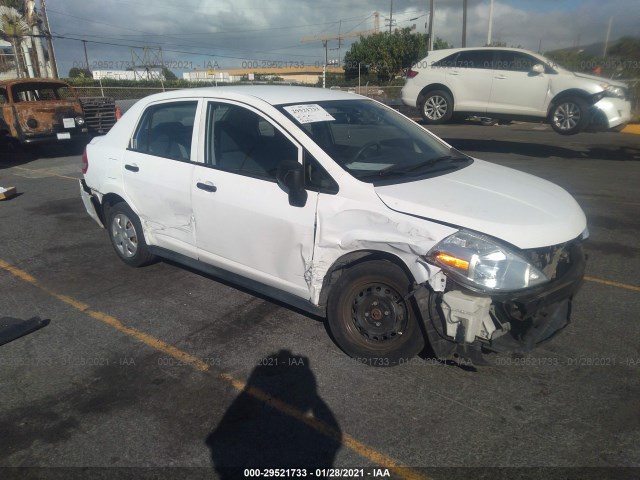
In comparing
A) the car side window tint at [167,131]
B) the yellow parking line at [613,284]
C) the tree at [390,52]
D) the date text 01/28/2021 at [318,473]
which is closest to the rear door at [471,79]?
the yellow parking line at [613,284]

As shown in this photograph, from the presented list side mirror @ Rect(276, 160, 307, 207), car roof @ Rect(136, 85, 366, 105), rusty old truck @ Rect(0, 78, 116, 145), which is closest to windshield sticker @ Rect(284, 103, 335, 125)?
car roof @ Rect(136, 85, 366, 105)

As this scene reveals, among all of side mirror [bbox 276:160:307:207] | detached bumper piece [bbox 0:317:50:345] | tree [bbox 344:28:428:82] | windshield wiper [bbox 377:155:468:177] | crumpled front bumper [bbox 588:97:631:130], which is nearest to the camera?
side mirror [bbox 276:160:307:207]

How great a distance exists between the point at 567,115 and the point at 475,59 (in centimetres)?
227

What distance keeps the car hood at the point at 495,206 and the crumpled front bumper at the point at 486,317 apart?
1.01 ft

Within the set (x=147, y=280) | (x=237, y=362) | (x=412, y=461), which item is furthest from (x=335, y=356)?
(x=147, y=280)

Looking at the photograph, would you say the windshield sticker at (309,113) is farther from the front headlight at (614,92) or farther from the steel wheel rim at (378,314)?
the front headlight at (614,92)

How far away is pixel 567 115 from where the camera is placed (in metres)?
10.2

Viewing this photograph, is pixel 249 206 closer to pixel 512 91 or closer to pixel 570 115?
pixel 512 91

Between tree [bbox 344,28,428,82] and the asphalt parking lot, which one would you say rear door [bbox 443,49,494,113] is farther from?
tree [bbox 344,28,428,82]

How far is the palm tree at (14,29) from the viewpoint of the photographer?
95.0ft

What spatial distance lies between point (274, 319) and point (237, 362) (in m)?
0.67

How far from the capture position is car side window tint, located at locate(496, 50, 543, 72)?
1033 centimetres

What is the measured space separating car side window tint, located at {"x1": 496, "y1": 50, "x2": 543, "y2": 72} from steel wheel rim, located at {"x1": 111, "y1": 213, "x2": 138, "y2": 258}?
872 centimetres

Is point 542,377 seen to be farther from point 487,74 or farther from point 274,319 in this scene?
point 487,74
